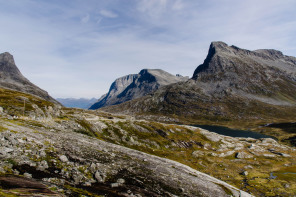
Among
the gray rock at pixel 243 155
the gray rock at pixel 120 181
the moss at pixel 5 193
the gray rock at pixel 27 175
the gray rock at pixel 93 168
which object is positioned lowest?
the gray rock at pixel 243 155

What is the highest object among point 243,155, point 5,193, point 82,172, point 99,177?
point 5,193

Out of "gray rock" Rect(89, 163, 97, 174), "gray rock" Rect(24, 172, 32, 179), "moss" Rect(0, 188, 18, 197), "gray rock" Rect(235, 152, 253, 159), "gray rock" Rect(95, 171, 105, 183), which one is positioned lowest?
"gray rock" Rect(235, 152, 253, 159)

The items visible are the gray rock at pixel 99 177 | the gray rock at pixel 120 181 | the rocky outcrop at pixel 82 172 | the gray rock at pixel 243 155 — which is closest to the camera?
the rocky outcrop at pixel 82 172

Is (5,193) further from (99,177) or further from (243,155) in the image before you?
(243,155)

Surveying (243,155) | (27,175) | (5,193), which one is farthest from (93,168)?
(243,155)

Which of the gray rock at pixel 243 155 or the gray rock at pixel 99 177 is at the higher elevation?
the gray rock at pixel 99 177

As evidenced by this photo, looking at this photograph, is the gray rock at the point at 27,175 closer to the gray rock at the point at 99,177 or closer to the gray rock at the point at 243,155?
the gray rock at the point at 99,177

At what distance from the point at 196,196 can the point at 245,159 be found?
89.0 m

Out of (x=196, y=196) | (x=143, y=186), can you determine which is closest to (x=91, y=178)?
(x=143, y=186)

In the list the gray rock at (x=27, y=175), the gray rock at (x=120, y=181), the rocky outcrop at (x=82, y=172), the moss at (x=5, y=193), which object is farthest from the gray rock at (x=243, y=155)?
the moss at (x=5, y=193)

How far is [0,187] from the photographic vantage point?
1673 cm

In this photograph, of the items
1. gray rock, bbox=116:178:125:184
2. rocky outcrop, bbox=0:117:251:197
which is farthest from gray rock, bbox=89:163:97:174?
gray rock, bbox=116:178:125:184

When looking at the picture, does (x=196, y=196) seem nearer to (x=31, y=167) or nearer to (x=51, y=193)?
(x=51, y=193)

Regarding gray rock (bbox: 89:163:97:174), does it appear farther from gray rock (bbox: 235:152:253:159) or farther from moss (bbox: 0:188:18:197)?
gray rock (bbox: 235:152:253:159)
